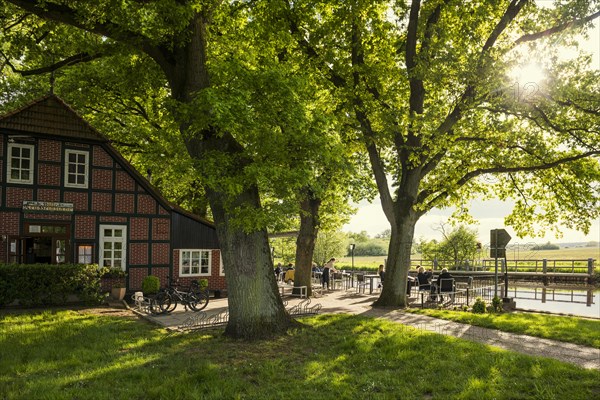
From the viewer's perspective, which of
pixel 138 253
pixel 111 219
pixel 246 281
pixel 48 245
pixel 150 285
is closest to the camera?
pixel 246 281

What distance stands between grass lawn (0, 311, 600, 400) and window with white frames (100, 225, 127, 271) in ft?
27.4

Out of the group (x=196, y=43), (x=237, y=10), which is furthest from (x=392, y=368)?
(x=237, y=10)

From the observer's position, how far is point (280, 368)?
8.53m

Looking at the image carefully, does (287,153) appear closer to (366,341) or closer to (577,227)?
(366,341)

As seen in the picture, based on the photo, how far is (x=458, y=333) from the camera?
38.9 feet

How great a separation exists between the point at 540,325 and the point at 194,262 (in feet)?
48.2

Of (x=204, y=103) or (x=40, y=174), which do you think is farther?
(x=40, y=174)

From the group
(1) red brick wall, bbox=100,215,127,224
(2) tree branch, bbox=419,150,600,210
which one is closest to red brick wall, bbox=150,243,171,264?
(1) red brick wall, bbox=100,215,127,224

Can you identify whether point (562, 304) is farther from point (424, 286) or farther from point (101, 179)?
point (101, 179)

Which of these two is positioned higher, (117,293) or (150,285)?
(150,285)

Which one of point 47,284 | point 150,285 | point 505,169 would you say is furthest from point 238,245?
point 505,169

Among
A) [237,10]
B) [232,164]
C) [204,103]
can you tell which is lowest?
[232,164]

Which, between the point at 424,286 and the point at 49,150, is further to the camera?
the point at 424,286

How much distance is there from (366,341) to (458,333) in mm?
2743
